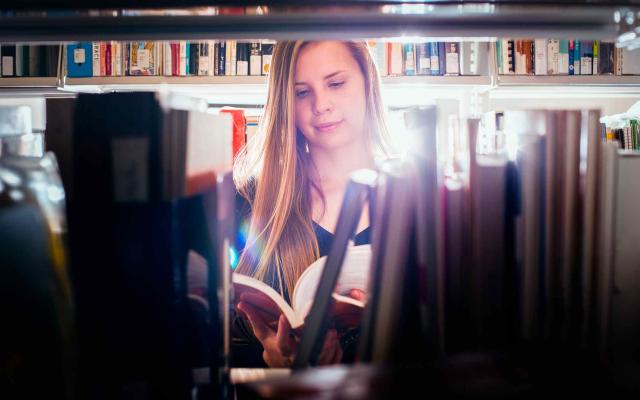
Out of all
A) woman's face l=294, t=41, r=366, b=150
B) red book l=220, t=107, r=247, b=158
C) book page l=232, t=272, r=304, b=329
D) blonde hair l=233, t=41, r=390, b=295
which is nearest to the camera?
book page l=232, t=272, r=304, b=329

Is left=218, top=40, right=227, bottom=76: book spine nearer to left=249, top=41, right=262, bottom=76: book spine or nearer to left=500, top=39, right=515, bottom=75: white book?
left=249, top=41, right=262, bottom=76: book spine

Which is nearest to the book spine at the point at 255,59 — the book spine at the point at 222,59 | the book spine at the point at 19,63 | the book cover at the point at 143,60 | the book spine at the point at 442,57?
the book spine at the point at 222,59

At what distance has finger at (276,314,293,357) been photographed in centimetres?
92

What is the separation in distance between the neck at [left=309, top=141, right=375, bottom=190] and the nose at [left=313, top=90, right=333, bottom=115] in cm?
14

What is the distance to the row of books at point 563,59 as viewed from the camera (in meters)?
2.53

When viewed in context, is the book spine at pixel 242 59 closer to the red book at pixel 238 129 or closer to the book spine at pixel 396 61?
the red book at pixel 238 129

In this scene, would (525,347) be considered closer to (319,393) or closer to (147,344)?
(319,393)

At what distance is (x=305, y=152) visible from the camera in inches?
62.4

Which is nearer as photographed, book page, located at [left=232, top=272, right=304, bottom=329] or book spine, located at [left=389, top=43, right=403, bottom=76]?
book page, located at [left=232, top=272, right=304, bottom=329]

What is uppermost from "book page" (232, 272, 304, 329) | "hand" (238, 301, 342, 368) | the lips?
the lips

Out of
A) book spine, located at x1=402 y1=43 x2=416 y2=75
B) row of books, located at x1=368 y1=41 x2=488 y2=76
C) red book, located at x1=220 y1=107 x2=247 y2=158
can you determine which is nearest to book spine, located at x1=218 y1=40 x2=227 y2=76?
red book, located at x1=220 y1=107 x2=247 y2=158

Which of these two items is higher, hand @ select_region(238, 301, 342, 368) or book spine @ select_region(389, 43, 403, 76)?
book spine @ select_region(389, 43, 403, 76)

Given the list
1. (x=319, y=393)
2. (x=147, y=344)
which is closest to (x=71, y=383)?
(x=147, y=344)

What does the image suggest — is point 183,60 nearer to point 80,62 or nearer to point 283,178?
point 80,62
